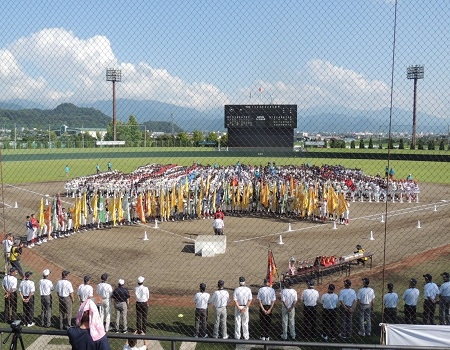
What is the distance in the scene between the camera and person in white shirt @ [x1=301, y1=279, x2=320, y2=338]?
30.6ft

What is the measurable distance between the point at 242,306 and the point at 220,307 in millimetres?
444

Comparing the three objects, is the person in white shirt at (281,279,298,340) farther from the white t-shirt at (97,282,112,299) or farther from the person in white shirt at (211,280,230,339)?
the white t-shirt at (97,282,112,299)

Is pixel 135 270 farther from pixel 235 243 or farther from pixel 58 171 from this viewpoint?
pixel 58 171

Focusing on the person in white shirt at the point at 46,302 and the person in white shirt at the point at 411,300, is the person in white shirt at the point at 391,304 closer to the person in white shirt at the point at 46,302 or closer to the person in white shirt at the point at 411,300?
the person in white shirt at the point at 411,300

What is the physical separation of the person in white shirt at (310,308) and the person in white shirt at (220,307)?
1556 millimetres

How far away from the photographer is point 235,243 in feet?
56.6

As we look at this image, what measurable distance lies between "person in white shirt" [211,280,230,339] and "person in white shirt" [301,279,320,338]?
1.56m

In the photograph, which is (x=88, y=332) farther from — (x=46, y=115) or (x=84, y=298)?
(x=84, y=298)

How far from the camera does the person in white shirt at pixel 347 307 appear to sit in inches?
365

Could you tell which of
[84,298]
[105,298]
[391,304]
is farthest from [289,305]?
[84,298]

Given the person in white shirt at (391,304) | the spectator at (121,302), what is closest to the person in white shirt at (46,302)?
the spectator at (121,302)

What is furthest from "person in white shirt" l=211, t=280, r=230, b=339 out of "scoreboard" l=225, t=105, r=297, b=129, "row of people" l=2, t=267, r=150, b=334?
"scoreboard" l=225, t=105, r=297, b=129

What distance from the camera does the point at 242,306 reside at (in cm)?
930

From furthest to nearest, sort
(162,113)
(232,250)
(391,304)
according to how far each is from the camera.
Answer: (232,250)
(391,304)
(162,113)
